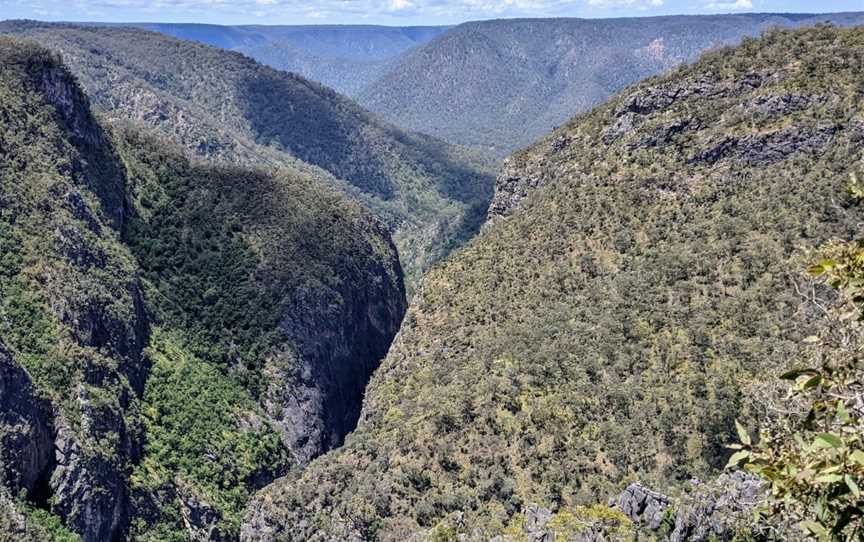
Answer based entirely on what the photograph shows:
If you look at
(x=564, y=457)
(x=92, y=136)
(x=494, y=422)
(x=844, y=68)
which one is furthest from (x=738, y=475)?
(x=92, y=136)

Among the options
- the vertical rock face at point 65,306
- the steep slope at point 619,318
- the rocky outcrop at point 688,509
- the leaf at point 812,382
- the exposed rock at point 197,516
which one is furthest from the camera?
the exposed rock at point 197,516

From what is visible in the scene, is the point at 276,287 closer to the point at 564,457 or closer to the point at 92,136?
the point at 92,136

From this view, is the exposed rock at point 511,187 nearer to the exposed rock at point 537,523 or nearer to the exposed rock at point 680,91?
the exposed rock at point 680,91

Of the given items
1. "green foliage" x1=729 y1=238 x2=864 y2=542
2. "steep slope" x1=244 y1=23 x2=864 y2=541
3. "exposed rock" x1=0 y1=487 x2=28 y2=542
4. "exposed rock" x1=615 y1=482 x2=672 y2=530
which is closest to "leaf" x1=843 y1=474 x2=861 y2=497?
"green foliage" x1=729 y1=238 x2=864 y2=542

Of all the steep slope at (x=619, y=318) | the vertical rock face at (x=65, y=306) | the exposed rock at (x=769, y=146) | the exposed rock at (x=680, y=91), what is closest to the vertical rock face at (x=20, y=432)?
the vertical rock face at (x=65, y=306)

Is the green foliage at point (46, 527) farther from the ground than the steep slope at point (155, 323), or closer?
closer

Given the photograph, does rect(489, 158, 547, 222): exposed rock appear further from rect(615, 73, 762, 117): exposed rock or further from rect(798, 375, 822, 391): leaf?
rect(798, 375, 822, 391): leaf

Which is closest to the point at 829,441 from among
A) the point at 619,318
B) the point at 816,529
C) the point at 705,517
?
the point at 816,529
